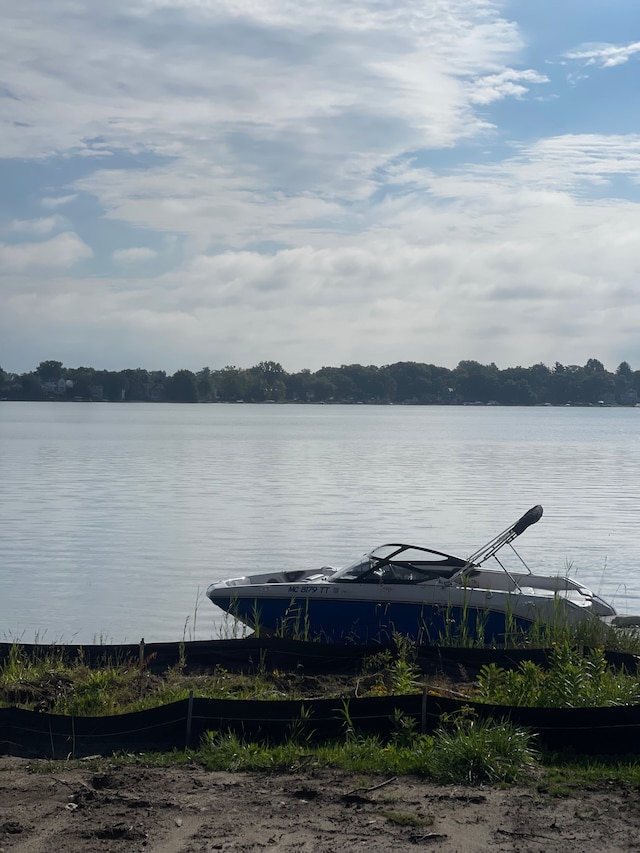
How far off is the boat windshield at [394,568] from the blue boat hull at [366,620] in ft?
1.18

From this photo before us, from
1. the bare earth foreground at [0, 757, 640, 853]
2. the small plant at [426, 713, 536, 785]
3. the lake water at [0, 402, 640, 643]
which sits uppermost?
the small plant at [426, 713, 536, 785]

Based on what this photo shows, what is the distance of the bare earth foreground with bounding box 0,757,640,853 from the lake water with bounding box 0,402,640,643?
29.1 ft

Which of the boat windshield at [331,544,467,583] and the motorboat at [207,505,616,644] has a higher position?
the boat windshield at [331,544,467,583]

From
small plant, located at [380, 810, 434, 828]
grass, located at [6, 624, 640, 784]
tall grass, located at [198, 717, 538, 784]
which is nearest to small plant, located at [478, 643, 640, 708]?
grass, located at [6, 624, 640, 784]

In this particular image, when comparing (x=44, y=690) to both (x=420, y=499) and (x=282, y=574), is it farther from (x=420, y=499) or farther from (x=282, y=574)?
(x=420, y=499)

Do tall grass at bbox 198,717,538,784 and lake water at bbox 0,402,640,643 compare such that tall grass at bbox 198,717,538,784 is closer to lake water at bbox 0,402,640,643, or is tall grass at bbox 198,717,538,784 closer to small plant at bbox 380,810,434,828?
small plant at bbox 380,810,434,828

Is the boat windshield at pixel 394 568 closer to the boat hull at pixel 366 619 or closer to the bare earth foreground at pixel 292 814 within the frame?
the boat hull at pixel 366 619

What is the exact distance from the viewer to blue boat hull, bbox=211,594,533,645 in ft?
43.3

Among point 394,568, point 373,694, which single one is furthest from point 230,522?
point 373,694

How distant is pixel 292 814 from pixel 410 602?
7.50 metres

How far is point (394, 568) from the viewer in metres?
14.0

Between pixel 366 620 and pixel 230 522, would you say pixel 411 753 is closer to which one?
pixel 366 620

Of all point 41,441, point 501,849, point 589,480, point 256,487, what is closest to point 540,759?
point 501,849

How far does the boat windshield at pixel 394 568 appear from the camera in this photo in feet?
45.5
